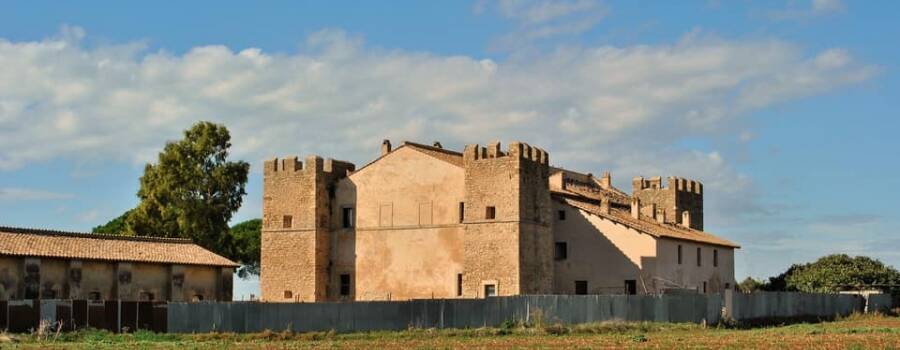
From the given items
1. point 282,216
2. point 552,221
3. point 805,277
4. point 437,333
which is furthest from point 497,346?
point 805,277

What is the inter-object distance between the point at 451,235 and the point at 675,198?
64.7ft

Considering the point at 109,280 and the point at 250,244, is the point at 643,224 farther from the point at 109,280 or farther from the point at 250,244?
the point at 250,244

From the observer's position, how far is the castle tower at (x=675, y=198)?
237 ft

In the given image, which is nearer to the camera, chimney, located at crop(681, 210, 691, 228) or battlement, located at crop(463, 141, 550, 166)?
battlement, located at crop(463, 141, 550, 166)

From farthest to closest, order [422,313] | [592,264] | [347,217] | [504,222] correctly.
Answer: [347,217] < [592,264] < [504,222] < [422,313]

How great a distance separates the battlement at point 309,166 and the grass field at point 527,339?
18401mm

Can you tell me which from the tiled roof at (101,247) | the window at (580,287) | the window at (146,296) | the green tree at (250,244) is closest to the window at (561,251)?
the window at (580,287)

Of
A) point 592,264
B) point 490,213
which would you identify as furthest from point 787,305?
point 490,213

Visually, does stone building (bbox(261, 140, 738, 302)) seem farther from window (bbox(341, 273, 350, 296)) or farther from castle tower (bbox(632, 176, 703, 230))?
castle tower (bbox(632, 176, 703, 230))

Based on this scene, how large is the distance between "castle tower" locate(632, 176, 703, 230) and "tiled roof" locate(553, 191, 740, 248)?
307 cm

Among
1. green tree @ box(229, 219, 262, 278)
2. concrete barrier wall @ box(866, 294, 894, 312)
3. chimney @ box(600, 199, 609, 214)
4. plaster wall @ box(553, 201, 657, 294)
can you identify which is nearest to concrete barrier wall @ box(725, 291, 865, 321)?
concrete barrier wall @ box(866, 294, 894, 312)

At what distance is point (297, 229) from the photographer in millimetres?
61500

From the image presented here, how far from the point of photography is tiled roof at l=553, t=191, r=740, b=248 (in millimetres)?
58656

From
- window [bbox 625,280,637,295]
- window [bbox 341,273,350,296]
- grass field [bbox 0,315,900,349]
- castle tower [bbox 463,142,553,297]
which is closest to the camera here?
grass field [bbox 0,315,900,349]
